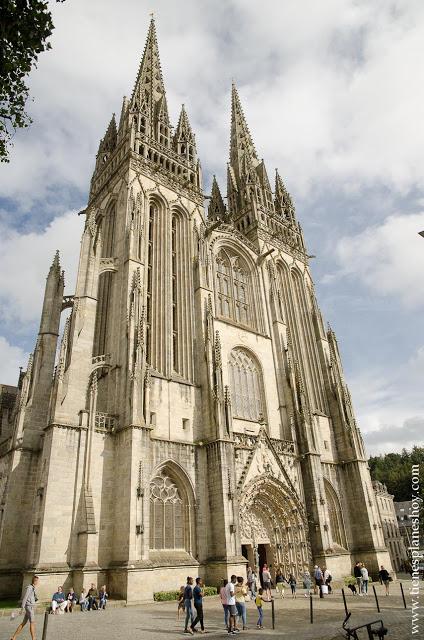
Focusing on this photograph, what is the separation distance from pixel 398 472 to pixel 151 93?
217 feet

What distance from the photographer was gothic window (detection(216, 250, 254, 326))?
3262cm

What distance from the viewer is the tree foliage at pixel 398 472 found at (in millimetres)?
70188

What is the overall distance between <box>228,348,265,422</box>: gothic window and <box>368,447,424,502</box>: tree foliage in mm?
45611

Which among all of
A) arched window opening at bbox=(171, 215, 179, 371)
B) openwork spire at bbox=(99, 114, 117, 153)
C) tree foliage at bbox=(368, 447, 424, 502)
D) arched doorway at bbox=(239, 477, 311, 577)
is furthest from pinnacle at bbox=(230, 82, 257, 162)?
tree foliage at bbox=(368, 447, 424, 502)

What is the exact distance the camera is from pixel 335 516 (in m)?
29.5

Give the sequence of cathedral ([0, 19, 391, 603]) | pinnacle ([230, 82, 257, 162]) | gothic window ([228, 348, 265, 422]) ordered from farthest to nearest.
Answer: pinnacle ([230, 82, 257, 162]), gothic window ([228, 348, 265, 422]), cathedral ([0, 19, 391, 603])

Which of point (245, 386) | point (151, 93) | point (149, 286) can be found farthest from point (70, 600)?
point (151, 93)

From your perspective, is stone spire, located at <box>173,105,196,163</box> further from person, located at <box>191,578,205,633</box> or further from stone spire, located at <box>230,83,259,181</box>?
person, located at <box>191,578,205,633</box>

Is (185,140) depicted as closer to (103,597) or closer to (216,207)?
(216,207)

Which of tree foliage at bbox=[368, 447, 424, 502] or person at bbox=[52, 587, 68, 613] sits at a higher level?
tree foliage at bbox=[368, 447, 424, 502]

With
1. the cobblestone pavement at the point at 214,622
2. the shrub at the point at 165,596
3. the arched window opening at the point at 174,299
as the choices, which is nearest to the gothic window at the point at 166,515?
the shrub at the point at 165,596

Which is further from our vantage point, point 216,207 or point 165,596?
point 216,207

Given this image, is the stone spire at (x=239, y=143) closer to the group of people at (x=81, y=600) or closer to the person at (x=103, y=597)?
the person at (x=103, y=597)

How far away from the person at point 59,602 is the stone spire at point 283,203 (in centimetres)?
3573
